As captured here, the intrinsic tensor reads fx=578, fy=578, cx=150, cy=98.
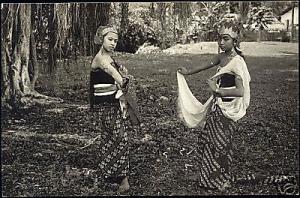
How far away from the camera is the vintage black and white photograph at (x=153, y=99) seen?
11.0ft

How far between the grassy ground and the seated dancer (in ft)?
0.16

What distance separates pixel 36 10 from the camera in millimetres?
3432

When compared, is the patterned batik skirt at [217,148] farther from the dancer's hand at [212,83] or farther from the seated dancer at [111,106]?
the seated dancer at [111,106]

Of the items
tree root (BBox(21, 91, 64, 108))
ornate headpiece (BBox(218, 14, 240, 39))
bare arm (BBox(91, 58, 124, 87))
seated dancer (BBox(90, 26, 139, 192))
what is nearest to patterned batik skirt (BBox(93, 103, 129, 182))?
seated dancer (BBox(90, 26, 139, 192))

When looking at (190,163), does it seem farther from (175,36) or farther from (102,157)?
(175,36)

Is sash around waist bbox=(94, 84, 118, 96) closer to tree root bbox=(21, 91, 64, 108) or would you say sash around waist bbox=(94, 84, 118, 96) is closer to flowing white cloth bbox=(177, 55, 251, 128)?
tree root bbox=(21, 91, 64, 108)

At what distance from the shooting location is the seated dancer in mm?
→ 3377

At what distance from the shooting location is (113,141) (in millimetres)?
3408

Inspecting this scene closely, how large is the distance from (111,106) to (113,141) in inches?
8.1

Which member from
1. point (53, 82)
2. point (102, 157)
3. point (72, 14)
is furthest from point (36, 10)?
point (102, 157)

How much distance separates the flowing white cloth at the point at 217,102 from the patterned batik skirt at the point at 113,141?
0.36 meters

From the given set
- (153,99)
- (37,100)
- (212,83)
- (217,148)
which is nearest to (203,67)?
(212,83)

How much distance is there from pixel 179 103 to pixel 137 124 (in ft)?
0.91

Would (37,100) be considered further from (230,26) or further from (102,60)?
(230,26)
